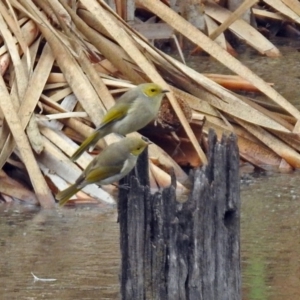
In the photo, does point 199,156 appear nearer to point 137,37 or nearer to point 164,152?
point 164,152

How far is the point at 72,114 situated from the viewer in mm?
8055

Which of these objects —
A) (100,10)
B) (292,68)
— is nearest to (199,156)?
(100,10)

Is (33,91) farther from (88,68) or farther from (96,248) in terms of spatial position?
(96,248)

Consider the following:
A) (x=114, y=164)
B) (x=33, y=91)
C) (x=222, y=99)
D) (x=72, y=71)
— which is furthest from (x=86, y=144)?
(x=222, y=99)

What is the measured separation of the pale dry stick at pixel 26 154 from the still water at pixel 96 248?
4.6 inches

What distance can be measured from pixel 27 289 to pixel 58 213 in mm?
1343

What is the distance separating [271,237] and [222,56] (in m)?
2.13

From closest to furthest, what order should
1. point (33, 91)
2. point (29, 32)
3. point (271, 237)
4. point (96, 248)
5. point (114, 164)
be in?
point (114, 164) → point (96, 248) → point (271, 237) → point (33, 91) → point (29, 32)

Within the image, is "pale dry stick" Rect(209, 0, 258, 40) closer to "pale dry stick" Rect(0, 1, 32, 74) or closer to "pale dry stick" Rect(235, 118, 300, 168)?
"pale dry stick" Rect(235, 118, 300, 168)

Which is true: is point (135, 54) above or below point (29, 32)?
below

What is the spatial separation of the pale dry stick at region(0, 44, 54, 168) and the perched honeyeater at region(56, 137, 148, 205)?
5.29 ft

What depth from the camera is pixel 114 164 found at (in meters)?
5.77

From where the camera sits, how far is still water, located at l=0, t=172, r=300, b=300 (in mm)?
6094

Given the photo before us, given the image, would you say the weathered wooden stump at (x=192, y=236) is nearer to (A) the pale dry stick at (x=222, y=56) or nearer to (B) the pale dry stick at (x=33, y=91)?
(B) the pale dry stick at (x=33, y=91)
